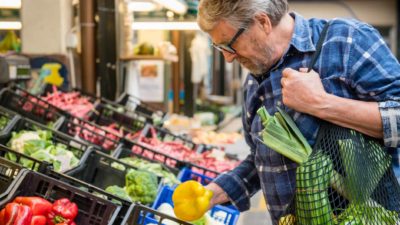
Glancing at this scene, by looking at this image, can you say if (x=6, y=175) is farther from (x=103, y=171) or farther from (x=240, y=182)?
(x=240, y=182)

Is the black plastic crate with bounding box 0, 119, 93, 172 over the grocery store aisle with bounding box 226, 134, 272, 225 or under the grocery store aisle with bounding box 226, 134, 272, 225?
over

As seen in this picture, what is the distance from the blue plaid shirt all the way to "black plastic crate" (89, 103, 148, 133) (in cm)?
312

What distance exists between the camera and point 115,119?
556cm

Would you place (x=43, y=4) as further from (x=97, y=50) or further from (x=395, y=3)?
(x=395, y=3)

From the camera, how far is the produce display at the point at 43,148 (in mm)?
3596

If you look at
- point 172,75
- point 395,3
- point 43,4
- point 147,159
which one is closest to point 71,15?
point 43,4

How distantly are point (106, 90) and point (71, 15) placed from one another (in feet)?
3.74

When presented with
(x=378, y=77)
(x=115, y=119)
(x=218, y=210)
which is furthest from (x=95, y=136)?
(x=378, y=77)

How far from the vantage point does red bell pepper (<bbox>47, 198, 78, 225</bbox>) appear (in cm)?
262

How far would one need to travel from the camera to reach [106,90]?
6.96 meters

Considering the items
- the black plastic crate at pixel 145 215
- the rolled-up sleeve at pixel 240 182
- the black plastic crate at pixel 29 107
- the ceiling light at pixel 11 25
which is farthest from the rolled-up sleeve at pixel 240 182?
the ceiling light at pixel 11 25

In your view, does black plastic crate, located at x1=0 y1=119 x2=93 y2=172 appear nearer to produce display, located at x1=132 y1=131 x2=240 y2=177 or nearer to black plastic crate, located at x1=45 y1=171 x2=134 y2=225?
produce display, located at x1=132 y1=131 x2=240 y2=177

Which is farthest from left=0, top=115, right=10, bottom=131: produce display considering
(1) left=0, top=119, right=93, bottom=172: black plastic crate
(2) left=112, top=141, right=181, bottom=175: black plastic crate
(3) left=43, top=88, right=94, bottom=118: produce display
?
(3) left=43, top=88, right=94, bottom=118: produce display

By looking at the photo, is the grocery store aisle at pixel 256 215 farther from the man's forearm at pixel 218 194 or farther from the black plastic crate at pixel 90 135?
the black plastic crate at pixel 90 135
